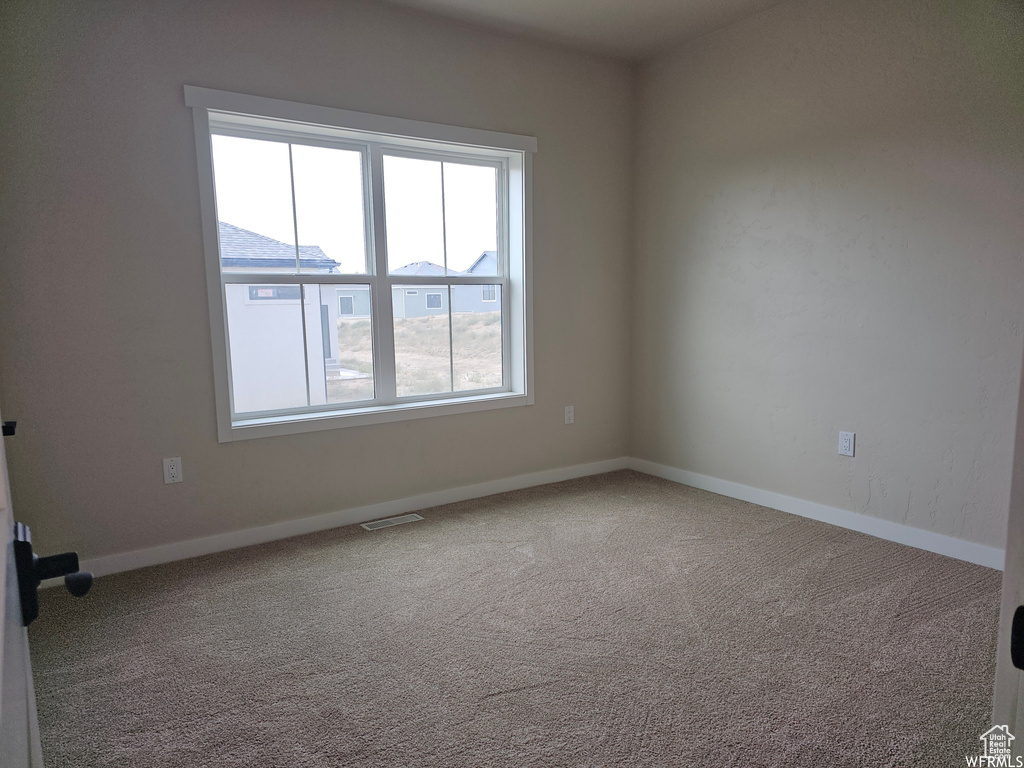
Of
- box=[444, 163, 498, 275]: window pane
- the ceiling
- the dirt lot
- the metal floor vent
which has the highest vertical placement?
the ceiling

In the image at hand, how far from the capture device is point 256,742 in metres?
1.72

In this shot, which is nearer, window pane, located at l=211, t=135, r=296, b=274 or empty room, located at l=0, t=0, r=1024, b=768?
empty room, located at l=0, t=0, r=1024, b=768


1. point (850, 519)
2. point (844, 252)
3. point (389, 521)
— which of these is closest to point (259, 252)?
point (389, 521)

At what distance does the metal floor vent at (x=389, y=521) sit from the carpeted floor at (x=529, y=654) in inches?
5.4

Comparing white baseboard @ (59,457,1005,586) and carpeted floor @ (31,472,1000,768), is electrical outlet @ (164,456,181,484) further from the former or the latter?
carpeted floor @ (31,472,1000,768)

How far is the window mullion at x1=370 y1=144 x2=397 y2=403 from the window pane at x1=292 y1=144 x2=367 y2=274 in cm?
7

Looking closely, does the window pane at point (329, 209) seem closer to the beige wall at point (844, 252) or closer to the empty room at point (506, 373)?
the empty room at point (506, 373)

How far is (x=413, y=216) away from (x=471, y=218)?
1.29 ft

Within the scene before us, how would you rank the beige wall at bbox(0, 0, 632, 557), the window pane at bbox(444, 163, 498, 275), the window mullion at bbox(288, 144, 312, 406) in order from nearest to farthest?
the beige wall at bbox(0, 0, 632, 557) < the window mullion at bbox(288, 144, 312, 406) < the window pane at bbox(444, 163, 498, 275)

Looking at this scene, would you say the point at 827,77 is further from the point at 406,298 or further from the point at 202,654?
the point at 202,654

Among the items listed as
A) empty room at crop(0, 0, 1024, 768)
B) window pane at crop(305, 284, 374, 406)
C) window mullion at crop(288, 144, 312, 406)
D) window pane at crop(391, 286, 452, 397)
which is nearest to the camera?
empty room at crop(0, 0, 1024, 768)

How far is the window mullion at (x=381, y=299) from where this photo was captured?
3.42 meters

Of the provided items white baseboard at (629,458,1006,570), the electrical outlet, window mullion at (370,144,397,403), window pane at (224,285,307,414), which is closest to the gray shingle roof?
window pane at (224,285,307,414)

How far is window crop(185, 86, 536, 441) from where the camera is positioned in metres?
3.06
